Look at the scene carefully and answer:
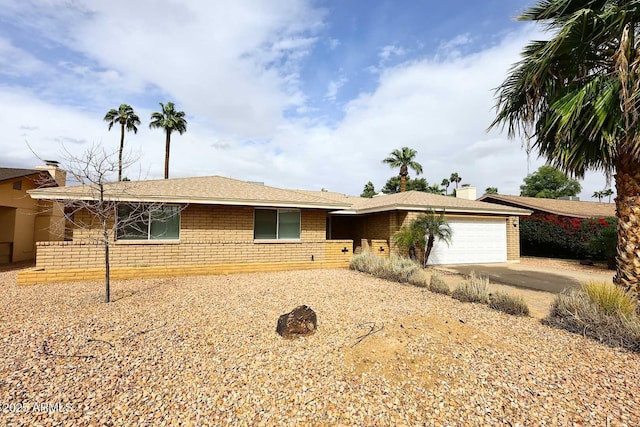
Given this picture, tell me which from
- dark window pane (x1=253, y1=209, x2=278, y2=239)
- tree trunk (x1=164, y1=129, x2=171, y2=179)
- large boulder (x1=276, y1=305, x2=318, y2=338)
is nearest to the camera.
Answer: large boulder (x1=276, y1=305, x2=318, y2=338)

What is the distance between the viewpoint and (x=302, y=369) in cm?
358

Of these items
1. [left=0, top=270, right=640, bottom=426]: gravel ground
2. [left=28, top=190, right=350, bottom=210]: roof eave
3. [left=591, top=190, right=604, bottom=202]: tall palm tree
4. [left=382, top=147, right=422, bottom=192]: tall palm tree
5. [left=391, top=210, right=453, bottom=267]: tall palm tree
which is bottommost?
[left=0, top=270, right=640, bottom=426]: gravel ground

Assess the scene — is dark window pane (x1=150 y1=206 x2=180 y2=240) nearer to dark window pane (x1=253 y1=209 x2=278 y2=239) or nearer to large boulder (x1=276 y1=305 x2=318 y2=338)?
dark window pane (x1=253 y1=209 x2=278 y2=239)

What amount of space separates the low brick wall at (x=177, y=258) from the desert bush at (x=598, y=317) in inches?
309

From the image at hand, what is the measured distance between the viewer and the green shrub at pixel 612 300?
4.72m

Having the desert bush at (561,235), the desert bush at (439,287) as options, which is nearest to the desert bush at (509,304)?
the desert bush at (439,287)

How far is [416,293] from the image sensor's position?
7.62m

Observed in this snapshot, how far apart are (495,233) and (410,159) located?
577 inches

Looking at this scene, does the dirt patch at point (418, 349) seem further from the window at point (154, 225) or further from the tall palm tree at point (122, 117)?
the tall palm tree at point (122, 117)

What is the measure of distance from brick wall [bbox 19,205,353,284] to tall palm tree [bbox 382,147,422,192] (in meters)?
18.1

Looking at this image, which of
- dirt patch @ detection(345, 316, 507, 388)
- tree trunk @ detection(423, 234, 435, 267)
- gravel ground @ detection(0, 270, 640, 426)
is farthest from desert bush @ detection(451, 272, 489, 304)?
tree trunk @ detection(423, 234, 435, 267)

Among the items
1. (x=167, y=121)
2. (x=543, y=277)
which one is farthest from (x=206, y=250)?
(x=167, y=121)

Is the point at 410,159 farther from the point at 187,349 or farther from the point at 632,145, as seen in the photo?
the point at 187,349

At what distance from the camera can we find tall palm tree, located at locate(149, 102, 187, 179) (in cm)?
2586
